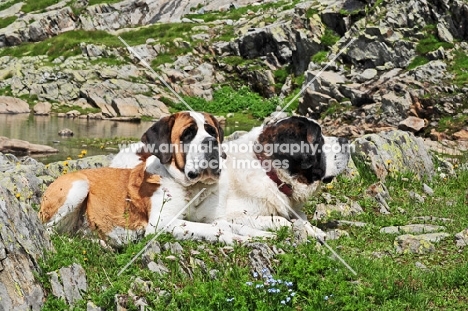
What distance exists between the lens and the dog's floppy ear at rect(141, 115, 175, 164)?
711cm

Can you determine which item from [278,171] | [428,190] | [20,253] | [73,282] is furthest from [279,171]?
[428,190]

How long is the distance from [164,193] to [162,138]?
0.66 m

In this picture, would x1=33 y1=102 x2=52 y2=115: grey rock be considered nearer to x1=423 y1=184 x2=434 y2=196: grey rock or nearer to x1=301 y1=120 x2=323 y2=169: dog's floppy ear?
x1=423 y1=184 x2=434 y2=196: grey rock

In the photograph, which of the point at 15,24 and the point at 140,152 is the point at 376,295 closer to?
the point at 140,152

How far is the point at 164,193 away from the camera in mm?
7031

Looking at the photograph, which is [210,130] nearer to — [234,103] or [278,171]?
[278,171]

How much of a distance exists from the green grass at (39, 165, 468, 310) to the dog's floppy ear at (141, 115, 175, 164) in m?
1.00

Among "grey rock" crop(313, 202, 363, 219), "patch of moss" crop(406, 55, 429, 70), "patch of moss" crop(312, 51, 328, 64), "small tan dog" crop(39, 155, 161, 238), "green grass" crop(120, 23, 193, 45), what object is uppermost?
"green grass" crop(120, 23, 193, 45)

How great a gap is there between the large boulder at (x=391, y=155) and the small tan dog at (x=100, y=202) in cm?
589

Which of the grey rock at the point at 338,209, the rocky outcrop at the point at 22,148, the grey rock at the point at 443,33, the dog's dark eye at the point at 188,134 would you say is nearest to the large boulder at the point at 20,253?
the dog's dark eye at the point at 188,134

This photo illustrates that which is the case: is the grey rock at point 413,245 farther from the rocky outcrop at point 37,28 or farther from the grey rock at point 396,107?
the rocky outcrop at point 37,28

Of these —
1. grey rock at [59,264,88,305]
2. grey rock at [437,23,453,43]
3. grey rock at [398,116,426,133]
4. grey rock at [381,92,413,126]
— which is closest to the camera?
grey rock at [59,264,88,305]

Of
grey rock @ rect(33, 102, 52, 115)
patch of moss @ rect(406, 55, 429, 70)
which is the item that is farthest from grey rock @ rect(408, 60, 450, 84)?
grey rock @ rect(33, 102, 52, 115)

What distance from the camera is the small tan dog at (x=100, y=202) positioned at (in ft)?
23.5
